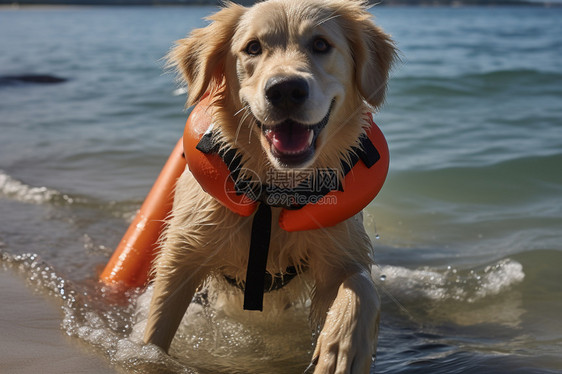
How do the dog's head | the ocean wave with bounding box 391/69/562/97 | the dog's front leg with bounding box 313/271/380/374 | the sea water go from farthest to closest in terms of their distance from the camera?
the ocean wave with bounding box 391/69/562/97, the sea water, the dog's head, the dog's front leg with bounding box 313/271/380/374

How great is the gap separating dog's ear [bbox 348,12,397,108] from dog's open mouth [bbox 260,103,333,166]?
0.46 metres

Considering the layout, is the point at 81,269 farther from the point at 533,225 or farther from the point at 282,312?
the point at 533,225

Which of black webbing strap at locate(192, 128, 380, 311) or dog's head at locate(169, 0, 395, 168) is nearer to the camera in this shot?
dog's head at locate(169, 0, 395, 168)

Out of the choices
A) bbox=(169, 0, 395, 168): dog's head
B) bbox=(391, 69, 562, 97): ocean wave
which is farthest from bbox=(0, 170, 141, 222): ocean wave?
bbox=(391, 69, 562, 97): ocean wave

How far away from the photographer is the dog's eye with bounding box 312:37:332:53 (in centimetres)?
338

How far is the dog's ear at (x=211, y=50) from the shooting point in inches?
143

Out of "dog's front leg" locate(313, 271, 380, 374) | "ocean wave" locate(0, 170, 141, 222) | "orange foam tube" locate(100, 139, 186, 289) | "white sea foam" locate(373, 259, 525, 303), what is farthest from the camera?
"ocean wave" locate(0, 170, 141, 222)

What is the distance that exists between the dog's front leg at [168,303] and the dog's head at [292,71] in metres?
0.79

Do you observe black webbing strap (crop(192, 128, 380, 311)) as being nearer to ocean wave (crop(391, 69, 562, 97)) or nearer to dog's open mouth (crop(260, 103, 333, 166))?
dog's open mouth (crop(260, 103, 333, 166))

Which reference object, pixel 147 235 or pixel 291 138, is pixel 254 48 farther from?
pixel 147 235

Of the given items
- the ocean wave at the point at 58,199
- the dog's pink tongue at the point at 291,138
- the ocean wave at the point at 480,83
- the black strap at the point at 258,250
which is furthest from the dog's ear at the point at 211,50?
the ocean wave at the point at 480,83

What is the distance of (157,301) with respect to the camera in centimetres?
352

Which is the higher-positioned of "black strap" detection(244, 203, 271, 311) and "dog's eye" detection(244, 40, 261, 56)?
"dog's eye" detection(244, 40, 261, 56)

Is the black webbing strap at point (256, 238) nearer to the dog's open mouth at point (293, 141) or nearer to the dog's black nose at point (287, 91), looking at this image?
the dog's open mouth at point (293, 141)
